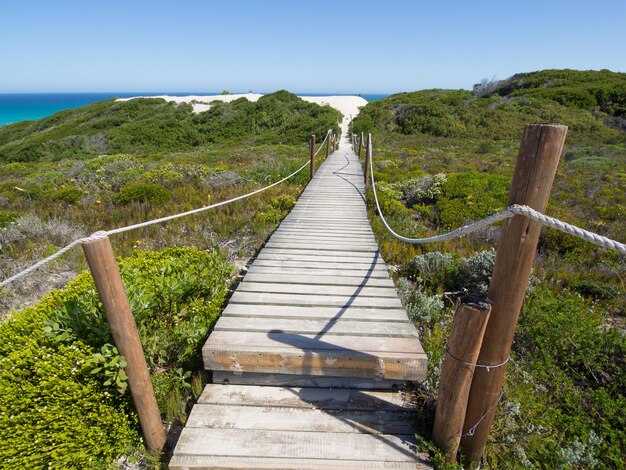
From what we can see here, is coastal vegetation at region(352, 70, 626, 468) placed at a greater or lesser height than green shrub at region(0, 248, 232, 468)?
lesser

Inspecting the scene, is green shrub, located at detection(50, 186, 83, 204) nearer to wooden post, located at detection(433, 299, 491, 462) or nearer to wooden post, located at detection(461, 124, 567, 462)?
wooden post, located at detection(433, 299, 491, 462)

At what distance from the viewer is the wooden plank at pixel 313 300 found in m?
3.44

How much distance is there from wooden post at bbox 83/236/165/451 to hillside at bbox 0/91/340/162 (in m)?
27.5

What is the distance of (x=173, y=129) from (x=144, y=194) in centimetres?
2762

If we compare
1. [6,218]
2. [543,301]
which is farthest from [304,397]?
[6,218]

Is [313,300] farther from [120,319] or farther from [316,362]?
[120,319]

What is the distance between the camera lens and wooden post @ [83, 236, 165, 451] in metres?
1.76

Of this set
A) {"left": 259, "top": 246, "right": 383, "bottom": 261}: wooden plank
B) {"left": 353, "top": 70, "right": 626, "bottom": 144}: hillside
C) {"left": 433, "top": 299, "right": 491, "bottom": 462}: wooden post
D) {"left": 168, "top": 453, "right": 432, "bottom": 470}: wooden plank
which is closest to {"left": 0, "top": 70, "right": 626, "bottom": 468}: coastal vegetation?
{"left": 433, "top": 299, "right": 491, "bottom": 462}: wooden post

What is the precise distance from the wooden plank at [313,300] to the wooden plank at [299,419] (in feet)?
3.63

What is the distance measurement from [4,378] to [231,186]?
8757mm

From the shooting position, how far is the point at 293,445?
7.25ft

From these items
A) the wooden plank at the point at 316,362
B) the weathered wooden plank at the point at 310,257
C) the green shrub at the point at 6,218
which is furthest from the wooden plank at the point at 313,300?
the green shrub at the point at 6,218

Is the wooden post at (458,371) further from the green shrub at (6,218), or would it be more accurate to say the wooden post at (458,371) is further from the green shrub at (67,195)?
the green shrub at (67,195)

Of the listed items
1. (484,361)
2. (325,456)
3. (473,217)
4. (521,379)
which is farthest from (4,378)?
(473,217)
